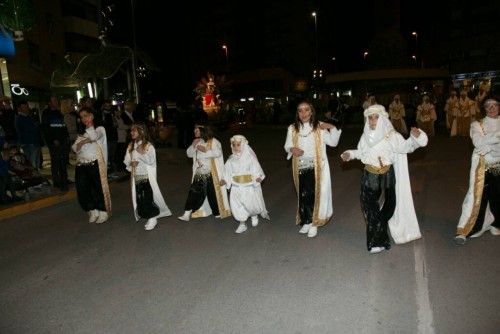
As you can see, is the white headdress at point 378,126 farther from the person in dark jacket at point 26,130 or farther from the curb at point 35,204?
the person in dark jacket at point 26,130

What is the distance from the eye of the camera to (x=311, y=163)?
6027mm

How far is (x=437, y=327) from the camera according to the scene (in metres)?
3.54

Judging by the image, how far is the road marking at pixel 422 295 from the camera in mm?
3568

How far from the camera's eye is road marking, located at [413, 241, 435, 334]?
357cm

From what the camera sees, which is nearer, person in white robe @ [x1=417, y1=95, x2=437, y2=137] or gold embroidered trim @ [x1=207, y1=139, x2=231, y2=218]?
gold embroidered trim @ [x1=207, y1=139, x2=231, y2=218]

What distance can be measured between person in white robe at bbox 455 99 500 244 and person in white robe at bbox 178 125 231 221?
3.51 m

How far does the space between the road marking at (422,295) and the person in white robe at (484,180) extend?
722mm

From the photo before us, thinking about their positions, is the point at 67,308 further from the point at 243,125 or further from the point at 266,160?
the point at 243,125

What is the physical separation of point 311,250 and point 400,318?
1886 millimetres

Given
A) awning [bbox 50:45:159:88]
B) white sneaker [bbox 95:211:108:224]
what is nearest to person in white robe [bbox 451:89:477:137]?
awning [bbox 50:45:159:88]

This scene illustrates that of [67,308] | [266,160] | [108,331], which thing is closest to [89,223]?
[67,308]

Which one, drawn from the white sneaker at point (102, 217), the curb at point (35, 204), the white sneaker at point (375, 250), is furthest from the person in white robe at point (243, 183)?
the curb at point (35, 204)

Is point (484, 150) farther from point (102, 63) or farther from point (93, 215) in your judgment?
point (102, 63)

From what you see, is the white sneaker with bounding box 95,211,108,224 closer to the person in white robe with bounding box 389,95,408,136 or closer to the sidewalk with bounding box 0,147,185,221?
the sidewalk with bounding box 0,147,185,221
